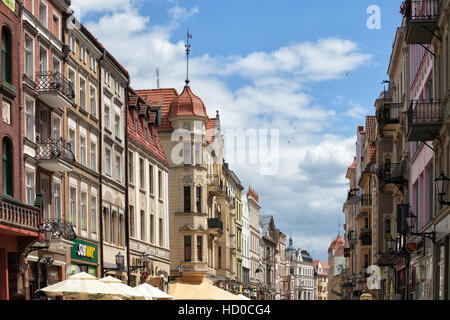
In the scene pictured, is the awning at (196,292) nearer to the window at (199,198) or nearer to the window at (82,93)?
the window at (82,93)

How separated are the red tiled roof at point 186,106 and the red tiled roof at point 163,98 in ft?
3.05

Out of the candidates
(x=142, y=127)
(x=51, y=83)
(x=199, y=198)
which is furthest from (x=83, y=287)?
(x=199, y=198)

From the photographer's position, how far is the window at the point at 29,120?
89.4 ft

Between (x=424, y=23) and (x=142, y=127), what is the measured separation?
25883 millimetres

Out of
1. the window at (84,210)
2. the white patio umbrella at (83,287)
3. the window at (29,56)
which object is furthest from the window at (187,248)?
the white patio umbrella at (83,287)

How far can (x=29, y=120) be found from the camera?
27562 millimetres

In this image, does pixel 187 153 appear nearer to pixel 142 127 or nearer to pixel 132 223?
pixel 142 127

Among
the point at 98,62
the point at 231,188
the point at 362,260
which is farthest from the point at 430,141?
the point at 231,188

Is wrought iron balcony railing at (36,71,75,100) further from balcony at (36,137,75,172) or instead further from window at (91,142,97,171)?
window at (91,142,97,171)

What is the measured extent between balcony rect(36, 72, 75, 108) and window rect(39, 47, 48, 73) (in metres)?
0.25

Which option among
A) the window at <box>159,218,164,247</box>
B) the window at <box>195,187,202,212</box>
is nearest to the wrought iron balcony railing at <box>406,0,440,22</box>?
the window at <box>159,218,164,247</box>

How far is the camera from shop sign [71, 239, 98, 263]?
105ft
